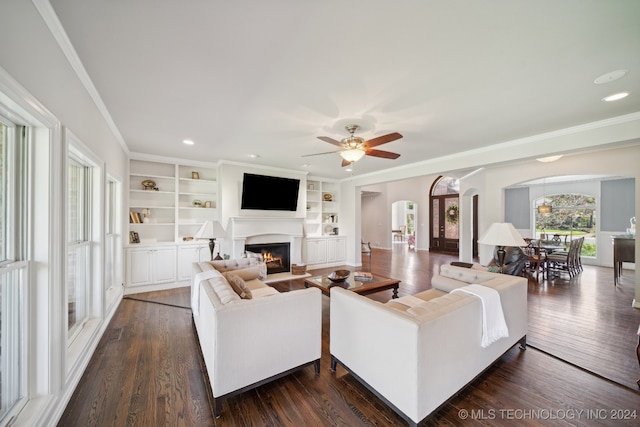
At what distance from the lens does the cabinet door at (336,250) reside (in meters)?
6.90

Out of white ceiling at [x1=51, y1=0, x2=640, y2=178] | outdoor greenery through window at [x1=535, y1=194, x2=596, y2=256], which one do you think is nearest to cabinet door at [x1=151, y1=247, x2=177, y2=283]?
white ceiling at [x1=51, y1=0, x2=640, y2=178]

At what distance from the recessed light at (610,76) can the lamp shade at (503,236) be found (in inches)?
59.9

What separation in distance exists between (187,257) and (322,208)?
150 inches

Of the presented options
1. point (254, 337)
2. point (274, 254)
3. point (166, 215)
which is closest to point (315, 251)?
point (274, 254)

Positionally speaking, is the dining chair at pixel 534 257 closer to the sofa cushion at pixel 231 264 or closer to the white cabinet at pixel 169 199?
the sofa cushion at pixel 231 264

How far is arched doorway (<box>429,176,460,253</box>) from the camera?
9.56 m

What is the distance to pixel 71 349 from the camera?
2170mm

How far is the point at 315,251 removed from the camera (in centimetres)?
665

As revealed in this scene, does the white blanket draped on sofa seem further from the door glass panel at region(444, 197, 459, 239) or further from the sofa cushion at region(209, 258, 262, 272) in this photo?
the door glass panel at region(444, 197, 459, 239)

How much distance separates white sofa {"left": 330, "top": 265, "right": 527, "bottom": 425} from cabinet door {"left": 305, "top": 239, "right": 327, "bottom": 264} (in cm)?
433

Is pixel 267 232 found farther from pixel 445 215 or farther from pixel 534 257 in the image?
pixel 445 215

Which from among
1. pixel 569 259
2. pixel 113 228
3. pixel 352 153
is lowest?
pixel 569 259

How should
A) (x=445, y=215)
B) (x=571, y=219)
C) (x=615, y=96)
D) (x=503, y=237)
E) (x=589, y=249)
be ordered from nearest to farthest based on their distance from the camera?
1. (x=615, y=96)
2. (x=503, y=237)
3. (x=589, y=249)
4. (x=571, y=219)
5. (x=445, y=215)

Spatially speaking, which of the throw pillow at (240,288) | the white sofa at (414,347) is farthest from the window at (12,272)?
the white sofa at (414,347)
